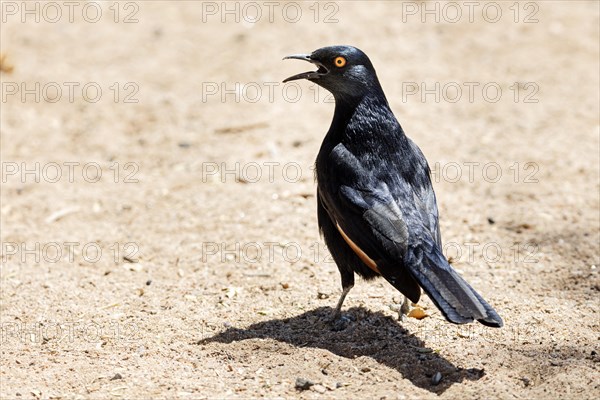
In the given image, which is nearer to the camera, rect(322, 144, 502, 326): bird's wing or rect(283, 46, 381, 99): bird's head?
rect(322, 144, 502, 326): bird's wing

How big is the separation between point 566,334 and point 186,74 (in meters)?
6.28

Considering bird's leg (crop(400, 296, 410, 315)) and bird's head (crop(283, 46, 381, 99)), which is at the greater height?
bird's head (crop(283, 46, 381, 99))

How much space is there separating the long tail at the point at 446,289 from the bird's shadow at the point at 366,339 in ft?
1.43

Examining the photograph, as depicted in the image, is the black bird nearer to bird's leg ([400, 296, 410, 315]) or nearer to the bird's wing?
Result: the bird's wing

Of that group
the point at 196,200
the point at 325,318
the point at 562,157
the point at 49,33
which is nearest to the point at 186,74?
the point at 49,33

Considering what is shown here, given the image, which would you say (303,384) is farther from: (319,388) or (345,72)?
(345,72)

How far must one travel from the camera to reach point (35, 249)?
6.95 m

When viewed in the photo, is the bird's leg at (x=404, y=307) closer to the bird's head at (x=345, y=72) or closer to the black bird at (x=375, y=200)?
the black bird at (x=375, y=200)

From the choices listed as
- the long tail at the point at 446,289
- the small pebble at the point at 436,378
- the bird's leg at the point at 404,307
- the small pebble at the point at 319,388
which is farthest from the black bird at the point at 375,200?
the small pebble at the point at 319,388

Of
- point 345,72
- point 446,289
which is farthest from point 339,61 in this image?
point 446,289

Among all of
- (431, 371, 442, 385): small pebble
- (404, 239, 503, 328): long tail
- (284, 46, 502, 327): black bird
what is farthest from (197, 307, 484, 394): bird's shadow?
(404, 239, 503, 328): long tail

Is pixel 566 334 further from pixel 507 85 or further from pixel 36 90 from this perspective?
pixel 36 90

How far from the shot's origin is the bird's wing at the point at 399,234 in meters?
4.60

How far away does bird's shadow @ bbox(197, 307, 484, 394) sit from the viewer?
189 inches
